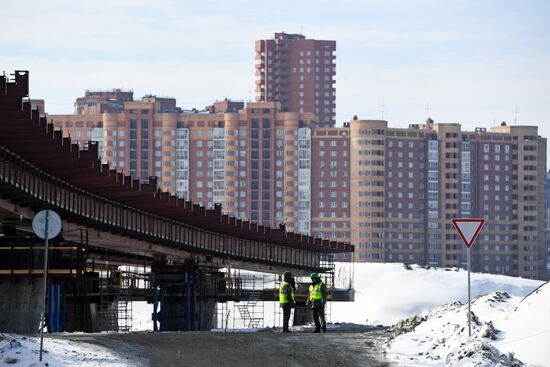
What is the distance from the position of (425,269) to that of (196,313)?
69.5m

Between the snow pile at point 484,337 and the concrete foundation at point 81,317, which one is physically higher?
the snow pile at point 484,337

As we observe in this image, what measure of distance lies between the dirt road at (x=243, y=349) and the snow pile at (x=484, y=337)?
0.85 m

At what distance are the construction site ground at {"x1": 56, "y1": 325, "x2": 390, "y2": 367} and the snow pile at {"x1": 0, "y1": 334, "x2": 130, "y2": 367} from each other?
1.59 feet

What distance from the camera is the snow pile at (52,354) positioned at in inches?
1046

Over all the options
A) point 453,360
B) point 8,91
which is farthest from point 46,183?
point 453,360

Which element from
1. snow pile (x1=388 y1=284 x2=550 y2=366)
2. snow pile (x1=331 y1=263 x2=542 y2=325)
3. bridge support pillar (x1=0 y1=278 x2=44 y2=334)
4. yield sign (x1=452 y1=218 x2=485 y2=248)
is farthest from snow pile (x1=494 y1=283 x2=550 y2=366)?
snow pile (x1=331 y1=263 x2=542 y2=325)

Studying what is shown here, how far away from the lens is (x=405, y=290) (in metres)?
125

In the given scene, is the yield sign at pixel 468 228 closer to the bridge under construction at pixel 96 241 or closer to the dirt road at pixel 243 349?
the dirt road at pixel 243 349

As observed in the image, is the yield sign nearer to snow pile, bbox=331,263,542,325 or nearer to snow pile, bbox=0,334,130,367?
snow pile, bbox=0,334,130,367

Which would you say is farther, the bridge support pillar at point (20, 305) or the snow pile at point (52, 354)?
the bridge support pillar at point (20, 305)

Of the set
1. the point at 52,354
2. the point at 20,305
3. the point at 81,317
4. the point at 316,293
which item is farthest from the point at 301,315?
the point at 52,354

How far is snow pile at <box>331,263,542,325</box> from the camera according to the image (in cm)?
11731

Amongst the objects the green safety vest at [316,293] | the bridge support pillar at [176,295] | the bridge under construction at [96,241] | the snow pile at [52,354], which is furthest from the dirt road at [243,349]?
the bridge support pillar at [176,295]

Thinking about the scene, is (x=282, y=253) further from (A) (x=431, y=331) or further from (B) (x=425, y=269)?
(A) (x=431, y=331)
